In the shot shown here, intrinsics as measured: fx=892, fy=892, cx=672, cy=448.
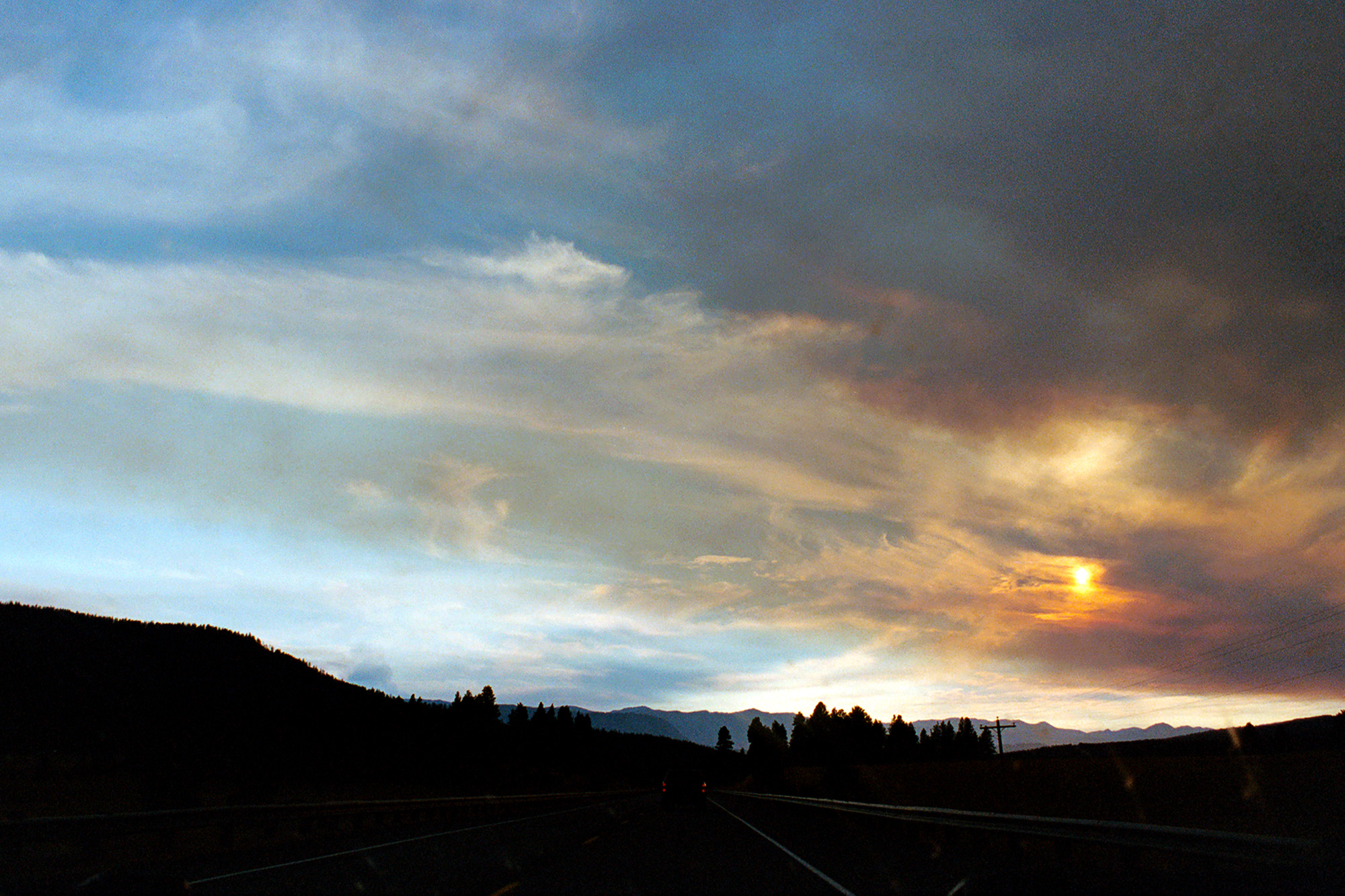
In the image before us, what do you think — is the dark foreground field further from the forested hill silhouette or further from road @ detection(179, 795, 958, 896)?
the forested hill silhouette

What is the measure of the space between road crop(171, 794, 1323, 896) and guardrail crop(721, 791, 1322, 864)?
1.51 ft

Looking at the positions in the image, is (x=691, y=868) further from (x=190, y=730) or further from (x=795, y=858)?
(x=190, y=730)

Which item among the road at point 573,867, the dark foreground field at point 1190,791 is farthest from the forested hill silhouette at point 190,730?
the dark foreground field at point 1190,791

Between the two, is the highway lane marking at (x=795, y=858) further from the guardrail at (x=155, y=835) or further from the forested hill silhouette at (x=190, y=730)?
the forested hill silhouette at (x=190, y=730)

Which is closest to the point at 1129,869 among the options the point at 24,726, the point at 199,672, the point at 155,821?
the point at 155,821

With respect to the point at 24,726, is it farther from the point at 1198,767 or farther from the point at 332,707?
the point at 1198,767

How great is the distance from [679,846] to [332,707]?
4578 inches

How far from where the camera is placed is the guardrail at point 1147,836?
8.28 m

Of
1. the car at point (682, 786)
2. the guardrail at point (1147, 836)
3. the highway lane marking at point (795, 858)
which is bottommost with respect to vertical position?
the highway lane marking at point (795, 858)

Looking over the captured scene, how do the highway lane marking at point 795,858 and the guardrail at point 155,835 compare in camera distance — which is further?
the guardrail at point 155,835

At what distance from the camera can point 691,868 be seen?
546 inches

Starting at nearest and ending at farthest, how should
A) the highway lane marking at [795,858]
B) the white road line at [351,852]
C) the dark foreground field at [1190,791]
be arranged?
the highway lane marking at [795,858] < the white road line at [351,852] < the dark foreground field at [1190,791]

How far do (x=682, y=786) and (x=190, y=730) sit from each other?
6032cm

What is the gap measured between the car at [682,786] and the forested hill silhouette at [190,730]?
15.6 m
